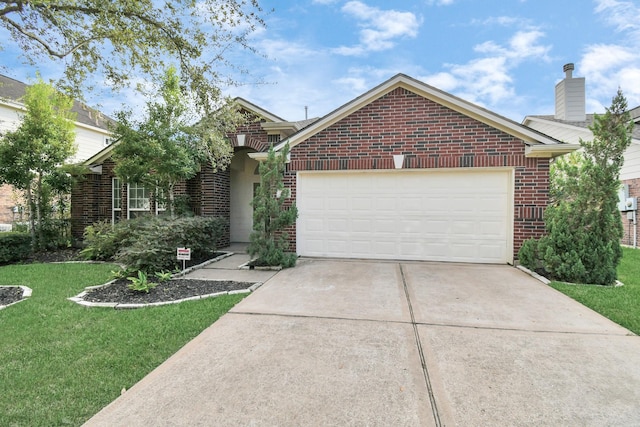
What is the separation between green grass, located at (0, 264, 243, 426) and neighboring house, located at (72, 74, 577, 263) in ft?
12.9

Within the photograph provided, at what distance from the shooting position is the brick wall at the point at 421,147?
6984mm

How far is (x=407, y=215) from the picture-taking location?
7629 millimetres

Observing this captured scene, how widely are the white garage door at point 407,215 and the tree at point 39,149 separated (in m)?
6.79

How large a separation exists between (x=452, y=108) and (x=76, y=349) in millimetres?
7951

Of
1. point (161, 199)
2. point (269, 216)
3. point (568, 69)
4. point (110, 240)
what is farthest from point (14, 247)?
point (568, 69)

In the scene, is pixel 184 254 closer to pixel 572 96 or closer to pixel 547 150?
pixel 547 150

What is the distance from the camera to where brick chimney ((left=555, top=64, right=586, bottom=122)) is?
506 inches

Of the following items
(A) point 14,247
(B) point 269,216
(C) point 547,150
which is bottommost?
(A) point 14,247

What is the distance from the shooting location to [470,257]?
736 cm

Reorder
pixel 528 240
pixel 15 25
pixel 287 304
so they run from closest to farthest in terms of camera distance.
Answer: pixel 287 304 → pixel 15 25 → pixel 528 240

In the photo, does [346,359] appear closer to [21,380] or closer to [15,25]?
[21,380]

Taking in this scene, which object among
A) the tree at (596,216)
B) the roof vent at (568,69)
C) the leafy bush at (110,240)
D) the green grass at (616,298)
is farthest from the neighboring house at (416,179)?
the roof vent at (568,69)

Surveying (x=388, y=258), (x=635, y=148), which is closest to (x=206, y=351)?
(x=388, y=258)

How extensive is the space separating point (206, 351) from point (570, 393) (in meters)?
3.15
